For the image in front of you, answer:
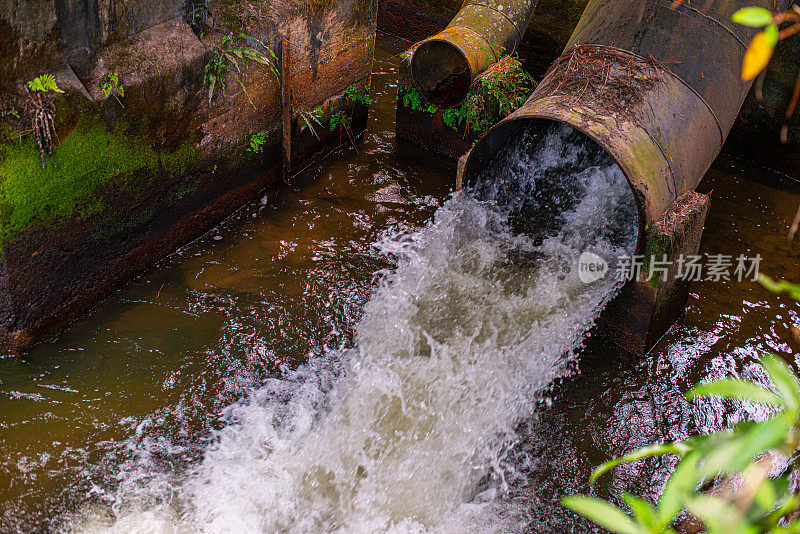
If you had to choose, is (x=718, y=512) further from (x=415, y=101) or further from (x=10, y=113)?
(x=415, y=101)

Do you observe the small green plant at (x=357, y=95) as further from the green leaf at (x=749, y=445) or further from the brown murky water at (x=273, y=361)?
the green leaf at (x=749, y=445)

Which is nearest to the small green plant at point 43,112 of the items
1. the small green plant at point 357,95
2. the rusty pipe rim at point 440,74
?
the small green plant at point 357,95

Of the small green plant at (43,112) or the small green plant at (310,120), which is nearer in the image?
the small green plant at (43,112)

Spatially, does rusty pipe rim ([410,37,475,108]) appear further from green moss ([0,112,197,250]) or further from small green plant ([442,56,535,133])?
green moss ([0,112,197,250])

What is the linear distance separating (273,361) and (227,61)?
7.53ft

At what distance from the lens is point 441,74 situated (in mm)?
6180

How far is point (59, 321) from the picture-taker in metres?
4.21

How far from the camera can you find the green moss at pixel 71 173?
360 cm

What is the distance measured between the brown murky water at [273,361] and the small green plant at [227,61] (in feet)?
3.99

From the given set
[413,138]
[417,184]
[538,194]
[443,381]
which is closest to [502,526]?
[443,381]

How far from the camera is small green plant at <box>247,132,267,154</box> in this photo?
17.6ft

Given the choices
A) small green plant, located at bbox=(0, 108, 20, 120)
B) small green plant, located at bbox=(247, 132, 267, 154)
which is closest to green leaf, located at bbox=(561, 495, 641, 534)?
small green plant, located at bbox=(0, 108, 20, 120)

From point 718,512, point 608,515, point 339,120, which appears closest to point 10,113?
point 339,120

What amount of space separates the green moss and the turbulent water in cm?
160
